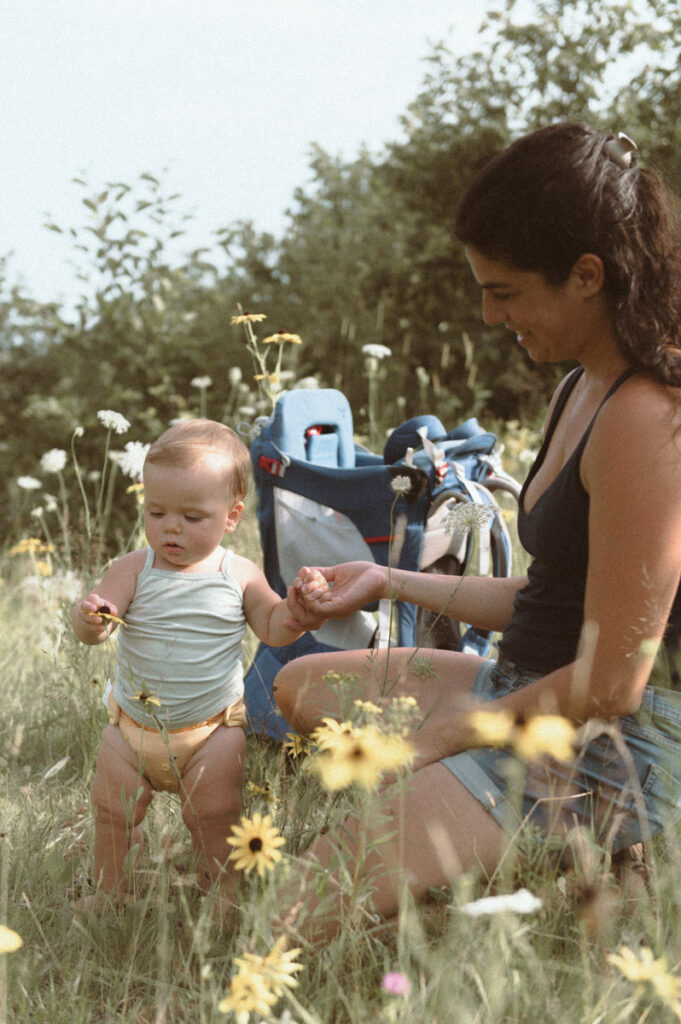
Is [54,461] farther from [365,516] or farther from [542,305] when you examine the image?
[542,305]

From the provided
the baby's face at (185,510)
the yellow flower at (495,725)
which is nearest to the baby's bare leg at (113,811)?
the baby's face at (185,510)

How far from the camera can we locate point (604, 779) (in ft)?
5.94

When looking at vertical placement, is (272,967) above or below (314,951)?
above

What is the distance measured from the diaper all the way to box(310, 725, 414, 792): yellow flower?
83cm

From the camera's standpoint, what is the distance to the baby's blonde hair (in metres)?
2.03

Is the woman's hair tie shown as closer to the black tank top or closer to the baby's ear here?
the black tank top

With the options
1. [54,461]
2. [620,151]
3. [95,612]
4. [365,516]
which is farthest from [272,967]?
[54,461]

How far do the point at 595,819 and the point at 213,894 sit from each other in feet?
2.35

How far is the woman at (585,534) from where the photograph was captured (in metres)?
1.68

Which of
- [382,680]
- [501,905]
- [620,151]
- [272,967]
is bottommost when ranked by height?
[382,680]

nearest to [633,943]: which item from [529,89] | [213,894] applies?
[213,894]

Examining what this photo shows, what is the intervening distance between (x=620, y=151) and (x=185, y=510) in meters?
1.08

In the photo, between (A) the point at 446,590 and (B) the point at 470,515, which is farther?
(A) the point at 446,590

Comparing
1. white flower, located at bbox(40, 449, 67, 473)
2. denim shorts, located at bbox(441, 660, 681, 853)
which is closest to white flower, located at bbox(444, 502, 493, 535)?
denim shorts, located at bbox(441, 660, 681, 853)
